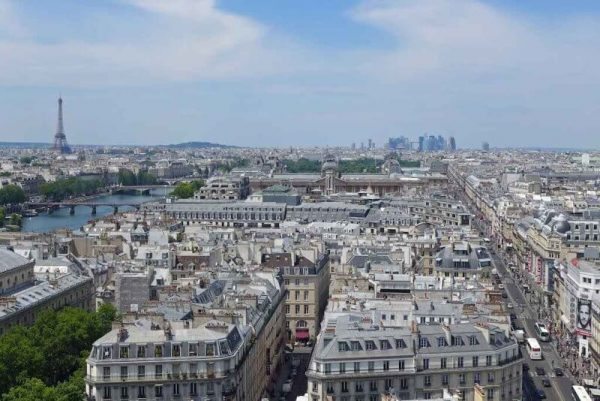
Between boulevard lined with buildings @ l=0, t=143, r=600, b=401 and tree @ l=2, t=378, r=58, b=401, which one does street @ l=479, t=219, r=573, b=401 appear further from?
tree @ l=2, t=378, r=58, b=401

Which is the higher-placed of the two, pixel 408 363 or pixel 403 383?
pixel 408 363

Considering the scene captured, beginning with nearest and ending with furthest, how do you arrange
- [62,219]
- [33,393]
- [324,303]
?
[33,393]
[324,303]
[62,219]

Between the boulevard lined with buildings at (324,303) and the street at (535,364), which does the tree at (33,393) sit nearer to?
the boulevard lined with buildings at (324,303)

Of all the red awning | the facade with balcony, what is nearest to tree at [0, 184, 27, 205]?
the red awning

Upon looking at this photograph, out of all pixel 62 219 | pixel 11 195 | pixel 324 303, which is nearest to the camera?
pixel 324 303

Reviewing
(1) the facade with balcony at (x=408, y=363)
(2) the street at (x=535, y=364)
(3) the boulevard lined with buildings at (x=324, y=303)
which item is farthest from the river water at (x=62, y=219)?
(1) the facade with balcony at (x=408, y=363)

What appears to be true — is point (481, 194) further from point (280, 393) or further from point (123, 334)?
point (123, 334)

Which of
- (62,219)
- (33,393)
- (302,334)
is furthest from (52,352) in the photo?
(62,219)

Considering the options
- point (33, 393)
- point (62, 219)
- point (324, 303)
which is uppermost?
point (33, 393)

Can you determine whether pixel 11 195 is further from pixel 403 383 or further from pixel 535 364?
pixel 403 383
